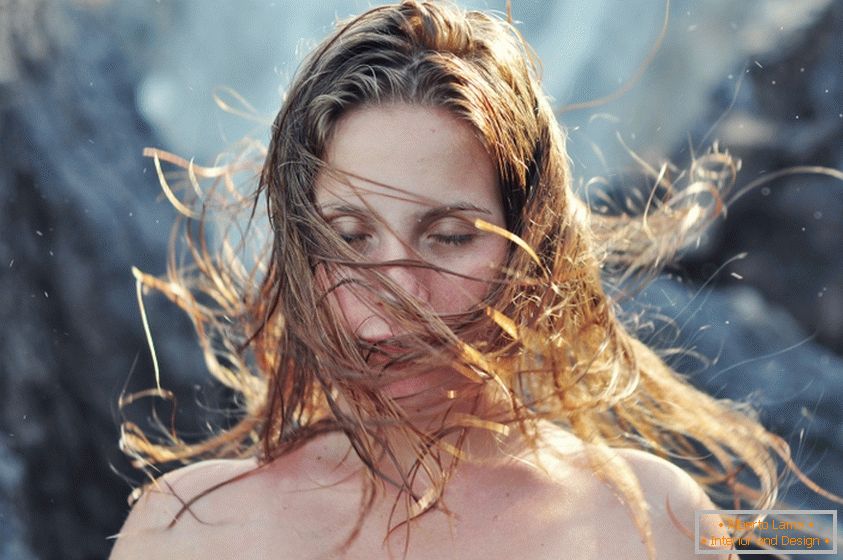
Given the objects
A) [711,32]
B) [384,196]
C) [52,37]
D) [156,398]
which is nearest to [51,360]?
[156,398]

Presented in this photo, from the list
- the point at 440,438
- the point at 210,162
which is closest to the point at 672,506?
the point at 440,438

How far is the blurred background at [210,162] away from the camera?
1423mm

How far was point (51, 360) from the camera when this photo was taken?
1.49m

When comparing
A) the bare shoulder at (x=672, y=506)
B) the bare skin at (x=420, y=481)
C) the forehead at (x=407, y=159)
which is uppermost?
the forehead at (x=407, y=159)

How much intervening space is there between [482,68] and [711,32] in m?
0.69

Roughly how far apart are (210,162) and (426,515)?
81 cm

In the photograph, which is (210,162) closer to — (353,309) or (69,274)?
(69,274)

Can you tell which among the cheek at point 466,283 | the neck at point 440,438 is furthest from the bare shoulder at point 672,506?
the cheek at point 466,283

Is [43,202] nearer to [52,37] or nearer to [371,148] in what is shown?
[52,37]

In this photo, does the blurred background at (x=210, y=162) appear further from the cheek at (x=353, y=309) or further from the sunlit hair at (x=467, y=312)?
the cheek at (x=353, y=309)

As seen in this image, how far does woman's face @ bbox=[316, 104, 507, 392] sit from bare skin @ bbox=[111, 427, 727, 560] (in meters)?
0.19

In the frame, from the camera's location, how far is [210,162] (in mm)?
1511

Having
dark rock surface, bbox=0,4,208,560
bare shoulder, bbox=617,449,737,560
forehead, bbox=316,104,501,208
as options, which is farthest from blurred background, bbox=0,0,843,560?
forehead, bbox=316,104,501,208

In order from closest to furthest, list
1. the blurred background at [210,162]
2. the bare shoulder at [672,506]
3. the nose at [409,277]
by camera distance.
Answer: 1. the nose at [409,277]
2. the bare shoulder at [672,506]
3. the blurred background at [210,162]
